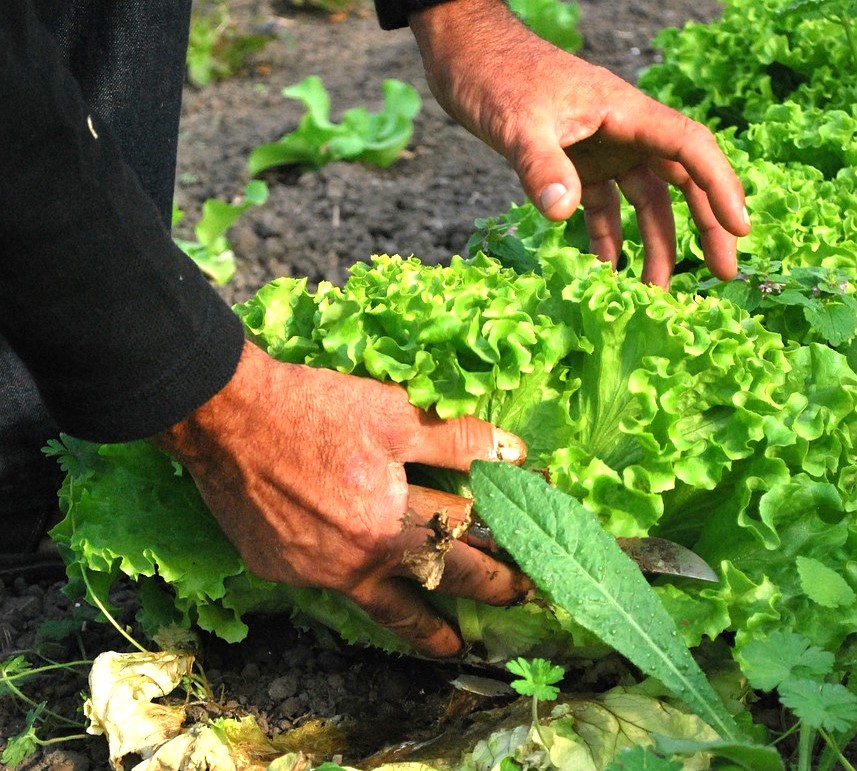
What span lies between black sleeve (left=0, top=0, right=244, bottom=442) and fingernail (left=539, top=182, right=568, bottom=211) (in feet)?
3.00

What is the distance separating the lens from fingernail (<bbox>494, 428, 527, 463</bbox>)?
2.64 meters

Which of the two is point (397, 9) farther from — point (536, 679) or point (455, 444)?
point (536, 679)

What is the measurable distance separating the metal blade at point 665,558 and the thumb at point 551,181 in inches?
33.1

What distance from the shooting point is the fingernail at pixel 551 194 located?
284 cm

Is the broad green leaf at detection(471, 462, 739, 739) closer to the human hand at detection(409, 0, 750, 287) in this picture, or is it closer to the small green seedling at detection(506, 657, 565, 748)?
the small green seedling at detection(506, 657, 565, 748)

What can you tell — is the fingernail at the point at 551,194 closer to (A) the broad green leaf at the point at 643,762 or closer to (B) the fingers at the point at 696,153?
(B) the fingers at the point at 696,153

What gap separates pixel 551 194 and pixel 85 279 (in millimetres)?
1206

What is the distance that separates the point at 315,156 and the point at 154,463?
3.99 meters

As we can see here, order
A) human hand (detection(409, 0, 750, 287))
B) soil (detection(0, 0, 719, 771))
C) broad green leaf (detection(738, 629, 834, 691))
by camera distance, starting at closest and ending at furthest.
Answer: broad green leaf (detection(738, 629, 834, 691))
soil (detection(0, 0, 719, 771))
human hand (detection(409, 0, 750, 287))

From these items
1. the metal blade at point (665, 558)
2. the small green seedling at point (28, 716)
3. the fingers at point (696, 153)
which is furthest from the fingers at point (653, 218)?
the small green seedling at point (28, 716)

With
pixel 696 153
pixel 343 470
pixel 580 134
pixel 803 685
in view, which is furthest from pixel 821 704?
pixel 580 134

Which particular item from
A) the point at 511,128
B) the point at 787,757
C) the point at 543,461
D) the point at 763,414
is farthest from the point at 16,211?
the point at 787,757

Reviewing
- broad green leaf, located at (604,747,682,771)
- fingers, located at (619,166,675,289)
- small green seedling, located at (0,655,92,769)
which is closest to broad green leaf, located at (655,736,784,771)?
broad green leaf, located at (604,747,682,771)

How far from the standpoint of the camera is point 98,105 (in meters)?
3.90
